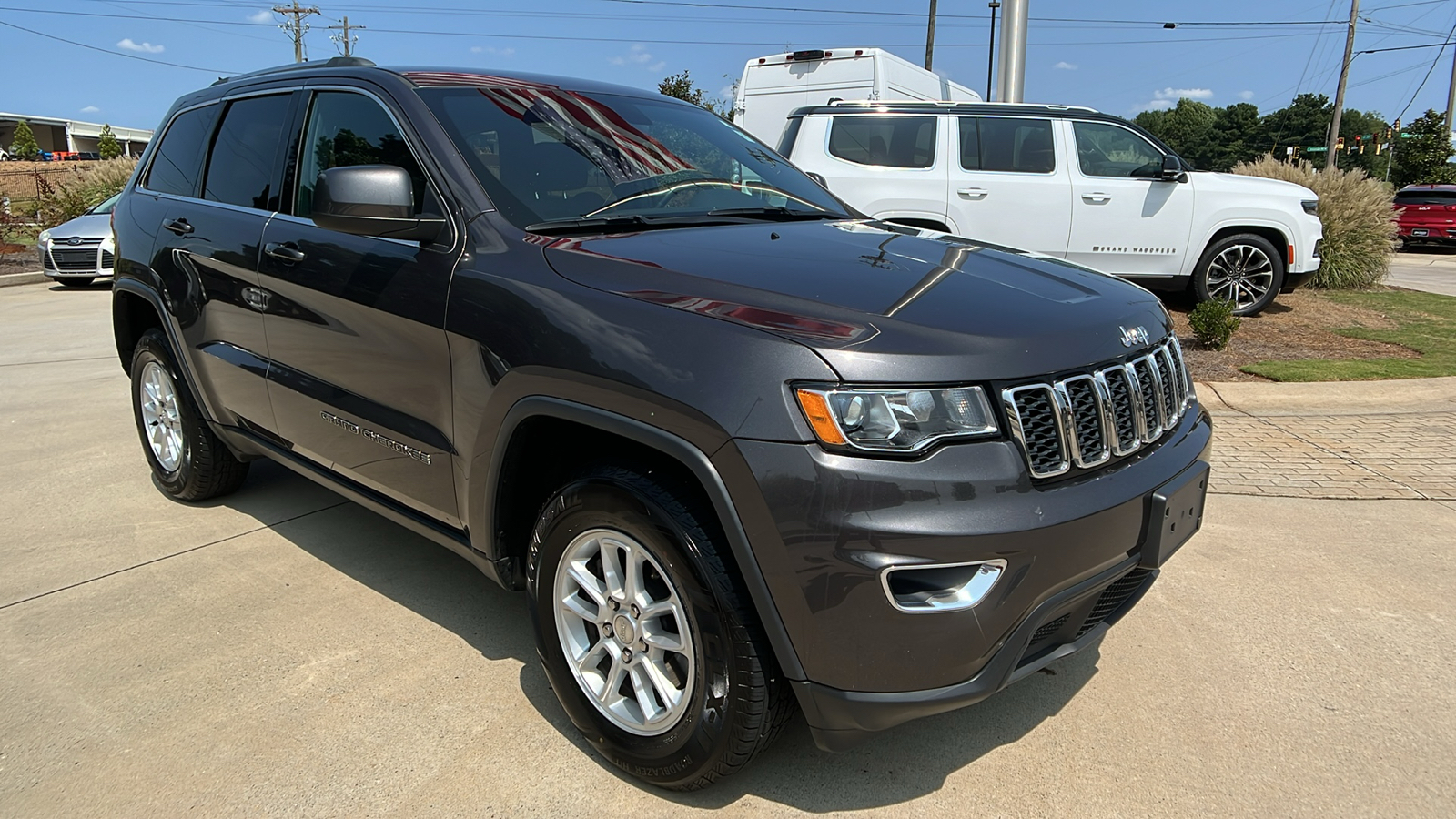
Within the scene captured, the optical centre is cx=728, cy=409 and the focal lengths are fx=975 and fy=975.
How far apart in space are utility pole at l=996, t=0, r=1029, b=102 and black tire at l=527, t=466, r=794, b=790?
11.3 meters

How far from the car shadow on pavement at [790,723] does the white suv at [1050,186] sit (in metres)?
6.16

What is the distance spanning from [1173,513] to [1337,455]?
376 centimetres

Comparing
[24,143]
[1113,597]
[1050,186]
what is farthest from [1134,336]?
[24,143]

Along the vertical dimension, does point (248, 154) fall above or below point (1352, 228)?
above

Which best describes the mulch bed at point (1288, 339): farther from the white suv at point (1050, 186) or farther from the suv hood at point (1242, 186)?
the suv hood at point (1242, 186)

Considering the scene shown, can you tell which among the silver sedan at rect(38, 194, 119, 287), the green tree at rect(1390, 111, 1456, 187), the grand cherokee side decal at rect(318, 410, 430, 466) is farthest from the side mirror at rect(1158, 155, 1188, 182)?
the green tree at rect(1390, 111, 1456, 187)

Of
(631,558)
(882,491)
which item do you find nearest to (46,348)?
(631,558)

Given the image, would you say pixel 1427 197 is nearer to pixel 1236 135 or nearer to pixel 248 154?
pixel 248 154

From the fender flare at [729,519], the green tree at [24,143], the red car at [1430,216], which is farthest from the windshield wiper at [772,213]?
the green tree at [24,143]

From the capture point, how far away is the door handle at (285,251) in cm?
334

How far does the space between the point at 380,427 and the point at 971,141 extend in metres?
7.43

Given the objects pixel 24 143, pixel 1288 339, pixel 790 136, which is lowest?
pixel 1288 339

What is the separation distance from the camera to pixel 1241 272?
9.43 metres

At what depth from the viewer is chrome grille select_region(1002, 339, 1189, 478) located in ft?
7.06
